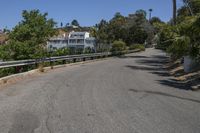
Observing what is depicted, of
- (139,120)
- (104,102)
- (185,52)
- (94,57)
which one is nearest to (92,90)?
(104,102)

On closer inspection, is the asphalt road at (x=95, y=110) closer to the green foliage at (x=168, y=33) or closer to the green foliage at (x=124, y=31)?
the green foliage at (x=168, y=33)

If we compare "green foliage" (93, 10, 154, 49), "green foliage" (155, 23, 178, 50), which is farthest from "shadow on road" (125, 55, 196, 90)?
"green foliage" (93, 10, 154, 49)

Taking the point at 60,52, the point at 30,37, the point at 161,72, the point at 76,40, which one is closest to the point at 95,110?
the point at 161,72

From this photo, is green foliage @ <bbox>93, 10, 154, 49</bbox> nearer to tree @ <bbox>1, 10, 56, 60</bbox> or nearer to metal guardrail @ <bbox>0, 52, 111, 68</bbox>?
metal guardrail @ <bbox>0, 52, 111, 68</bbox>

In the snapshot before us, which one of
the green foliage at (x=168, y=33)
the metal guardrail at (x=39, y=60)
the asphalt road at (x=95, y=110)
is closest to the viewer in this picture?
the asphalt road at (x=95, y=110)

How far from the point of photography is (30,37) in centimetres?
3275

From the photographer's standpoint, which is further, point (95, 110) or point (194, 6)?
point (194, 6)

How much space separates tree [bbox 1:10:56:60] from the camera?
29.6m

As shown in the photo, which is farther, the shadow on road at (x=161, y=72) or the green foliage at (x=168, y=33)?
the green foliage at (x=168, y=33)

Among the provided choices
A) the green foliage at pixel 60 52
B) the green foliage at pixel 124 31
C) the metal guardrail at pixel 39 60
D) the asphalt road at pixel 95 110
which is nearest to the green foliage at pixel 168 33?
the metal guardrail at pixel 39 60

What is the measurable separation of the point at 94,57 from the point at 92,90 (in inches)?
1243

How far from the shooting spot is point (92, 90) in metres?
16.2

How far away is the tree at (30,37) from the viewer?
2964 cm

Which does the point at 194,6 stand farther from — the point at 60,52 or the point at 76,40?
the point at 76,40
